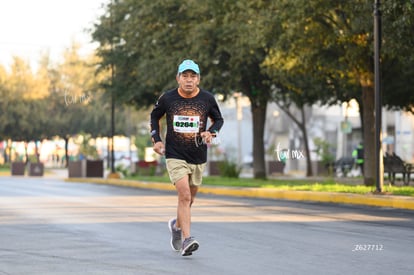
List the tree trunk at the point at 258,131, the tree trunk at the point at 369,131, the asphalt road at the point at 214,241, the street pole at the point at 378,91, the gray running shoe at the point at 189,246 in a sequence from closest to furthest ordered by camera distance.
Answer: the asphalt road at the point at 214,241 → the gray running shoe at the point at 189,246 → the street pole at the point at 378,91 → the tree trunk at the point at 369,131 → the tree trunk at the point at 258,131

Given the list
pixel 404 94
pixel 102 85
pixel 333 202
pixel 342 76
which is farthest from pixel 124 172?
pixel 333 202

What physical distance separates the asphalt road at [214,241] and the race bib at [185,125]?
4.51ft

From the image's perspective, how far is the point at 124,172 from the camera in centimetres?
5253

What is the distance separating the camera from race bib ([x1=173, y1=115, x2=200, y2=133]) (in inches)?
419

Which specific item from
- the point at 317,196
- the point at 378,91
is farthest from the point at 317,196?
the point at 378,91

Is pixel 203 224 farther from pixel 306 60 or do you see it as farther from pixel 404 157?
pixel 404 157

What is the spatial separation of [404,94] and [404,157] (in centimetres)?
2920

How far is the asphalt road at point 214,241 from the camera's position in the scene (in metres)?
9.86

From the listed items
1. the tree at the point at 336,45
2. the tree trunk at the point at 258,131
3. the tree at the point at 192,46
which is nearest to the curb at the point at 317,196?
the tree at the point at 336,45

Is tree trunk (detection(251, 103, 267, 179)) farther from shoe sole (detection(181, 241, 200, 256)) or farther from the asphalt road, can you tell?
shoe sole (detection(181, 241, 200, 256))

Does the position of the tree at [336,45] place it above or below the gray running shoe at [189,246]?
above

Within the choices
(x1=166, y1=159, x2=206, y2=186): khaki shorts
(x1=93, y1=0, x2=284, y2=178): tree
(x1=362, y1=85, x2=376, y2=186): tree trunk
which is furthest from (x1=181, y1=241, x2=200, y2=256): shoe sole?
(x1=93, y1=0, x2=284, y2=178): tree

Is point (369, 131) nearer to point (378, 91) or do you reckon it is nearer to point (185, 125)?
point (378, 91)

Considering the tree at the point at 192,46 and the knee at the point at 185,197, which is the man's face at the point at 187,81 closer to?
the knee at the point at 185,197
